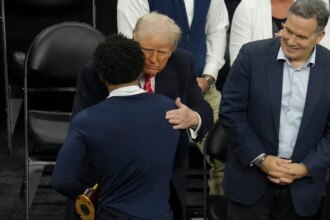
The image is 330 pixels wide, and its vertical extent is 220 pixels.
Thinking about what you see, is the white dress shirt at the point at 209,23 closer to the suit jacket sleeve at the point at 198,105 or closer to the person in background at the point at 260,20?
the person in background at the point at 260,20

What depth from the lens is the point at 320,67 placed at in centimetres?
268

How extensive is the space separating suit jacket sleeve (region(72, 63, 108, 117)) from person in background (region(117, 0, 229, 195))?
960mm

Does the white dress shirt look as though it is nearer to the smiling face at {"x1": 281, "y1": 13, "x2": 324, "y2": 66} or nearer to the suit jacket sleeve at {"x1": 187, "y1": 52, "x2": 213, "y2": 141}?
the suit jacket sleeve at {"x1": 187, "y1": 52, "x2": 213, "y2": 141}

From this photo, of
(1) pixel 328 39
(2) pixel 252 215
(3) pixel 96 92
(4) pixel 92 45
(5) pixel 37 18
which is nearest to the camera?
(3) pixel 96 92

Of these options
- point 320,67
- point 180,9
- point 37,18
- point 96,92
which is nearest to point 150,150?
point 96,92

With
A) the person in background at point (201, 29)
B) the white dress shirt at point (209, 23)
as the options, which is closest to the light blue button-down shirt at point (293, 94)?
the person in background at point (201, 29)

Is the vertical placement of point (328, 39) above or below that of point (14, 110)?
above

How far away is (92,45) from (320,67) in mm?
1611

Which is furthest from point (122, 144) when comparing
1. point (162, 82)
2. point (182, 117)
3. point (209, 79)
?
point (209, 79)

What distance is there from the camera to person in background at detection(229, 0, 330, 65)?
352 cm

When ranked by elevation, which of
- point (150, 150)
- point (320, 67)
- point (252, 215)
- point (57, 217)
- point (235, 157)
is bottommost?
point (57, 217)

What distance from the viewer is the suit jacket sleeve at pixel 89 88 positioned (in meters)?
2.59

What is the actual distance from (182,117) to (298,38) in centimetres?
58

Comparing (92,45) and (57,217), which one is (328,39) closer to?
(92,45)
